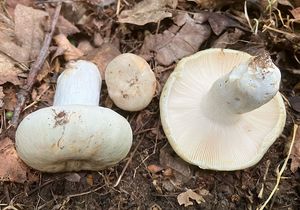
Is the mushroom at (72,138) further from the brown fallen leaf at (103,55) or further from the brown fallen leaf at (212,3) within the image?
the brown fallen leaf at (212,3)

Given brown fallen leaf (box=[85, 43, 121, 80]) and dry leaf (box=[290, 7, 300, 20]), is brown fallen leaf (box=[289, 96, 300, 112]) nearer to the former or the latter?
dry leaf (box=[290, 7, 300, 20])

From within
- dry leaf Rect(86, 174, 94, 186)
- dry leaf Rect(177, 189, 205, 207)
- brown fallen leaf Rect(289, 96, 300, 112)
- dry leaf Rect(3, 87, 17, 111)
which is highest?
dry leaf Rect(3, 87, 17, 111)

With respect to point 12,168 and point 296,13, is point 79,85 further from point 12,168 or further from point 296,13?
point 296,13

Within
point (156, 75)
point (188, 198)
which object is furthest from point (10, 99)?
point (188, 198)

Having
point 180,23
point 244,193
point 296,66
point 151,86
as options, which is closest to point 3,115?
point 151,86

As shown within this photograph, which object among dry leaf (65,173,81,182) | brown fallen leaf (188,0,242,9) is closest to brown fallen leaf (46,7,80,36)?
brown fallen leaf (188,0,242,9)

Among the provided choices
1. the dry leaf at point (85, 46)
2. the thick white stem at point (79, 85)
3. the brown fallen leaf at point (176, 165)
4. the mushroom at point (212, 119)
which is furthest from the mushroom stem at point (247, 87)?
the dry leaf at point (85, 46)

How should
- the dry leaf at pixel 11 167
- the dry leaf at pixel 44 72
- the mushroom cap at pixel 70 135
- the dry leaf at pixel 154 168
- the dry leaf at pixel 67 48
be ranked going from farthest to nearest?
the dry leaf at pixel 67 48, the dry leaf at pixel 44 72, the dry leaf at pixel 154 168, the dry leaf at pixel 11 167, the mushroom cap at pixel 70 135
